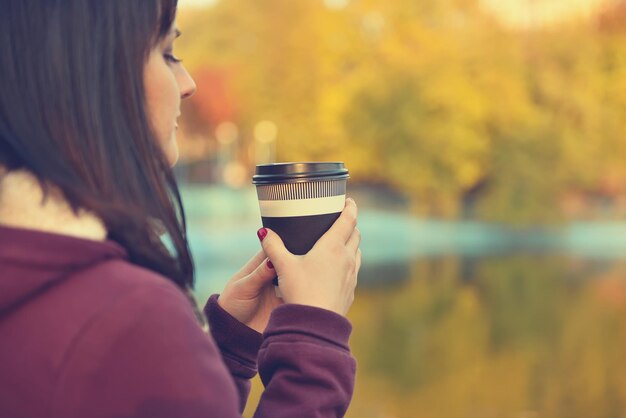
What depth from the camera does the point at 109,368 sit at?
0.67m

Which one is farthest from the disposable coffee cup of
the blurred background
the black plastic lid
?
the blurred background

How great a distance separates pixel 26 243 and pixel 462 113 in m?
25.1

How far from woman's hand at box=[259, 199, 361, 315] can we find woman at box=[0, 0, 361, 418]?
96 millimetres

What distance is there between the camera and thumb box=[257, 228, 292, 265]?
919mm

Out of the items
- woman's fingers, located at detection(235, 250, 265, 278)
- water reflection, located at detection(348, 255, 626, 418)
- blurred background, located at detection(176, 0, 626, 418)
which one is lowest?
woman's fingers, located at detection(235, 250, 265, 278)

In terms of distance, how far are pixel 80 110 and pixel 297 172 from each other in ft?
0.97

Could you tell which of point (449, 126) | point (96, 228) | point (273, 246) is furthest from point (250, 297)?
point (449, 126)

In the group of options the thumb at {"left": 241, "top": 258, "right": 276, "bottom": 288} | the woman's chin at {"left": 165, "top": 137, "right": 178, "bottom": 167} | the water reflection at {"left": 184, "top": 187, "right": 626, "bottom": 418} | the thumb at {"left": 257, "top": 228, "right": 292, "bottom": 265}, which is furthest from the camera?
the water reflection at {"left": 184, "top": 187, "right": 626, "bottom": 418}

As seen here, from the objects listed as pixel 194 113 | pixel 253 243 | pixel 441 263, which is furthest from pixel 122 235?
pixel 194 113

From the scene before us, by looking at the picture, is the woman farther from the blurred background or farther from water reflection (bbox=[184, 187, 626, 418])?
the blurred background

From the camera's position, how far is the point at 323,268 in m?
0.89

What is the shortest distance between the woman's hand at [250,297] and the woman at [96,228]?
0.27m

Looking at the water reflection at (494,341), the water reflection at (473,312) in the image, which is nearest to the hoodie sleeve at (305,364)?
the water reflection at (473,312)

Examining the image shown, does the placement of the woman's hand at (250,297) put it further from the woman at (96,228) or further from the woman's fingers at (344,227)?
the woman at (96,228)
